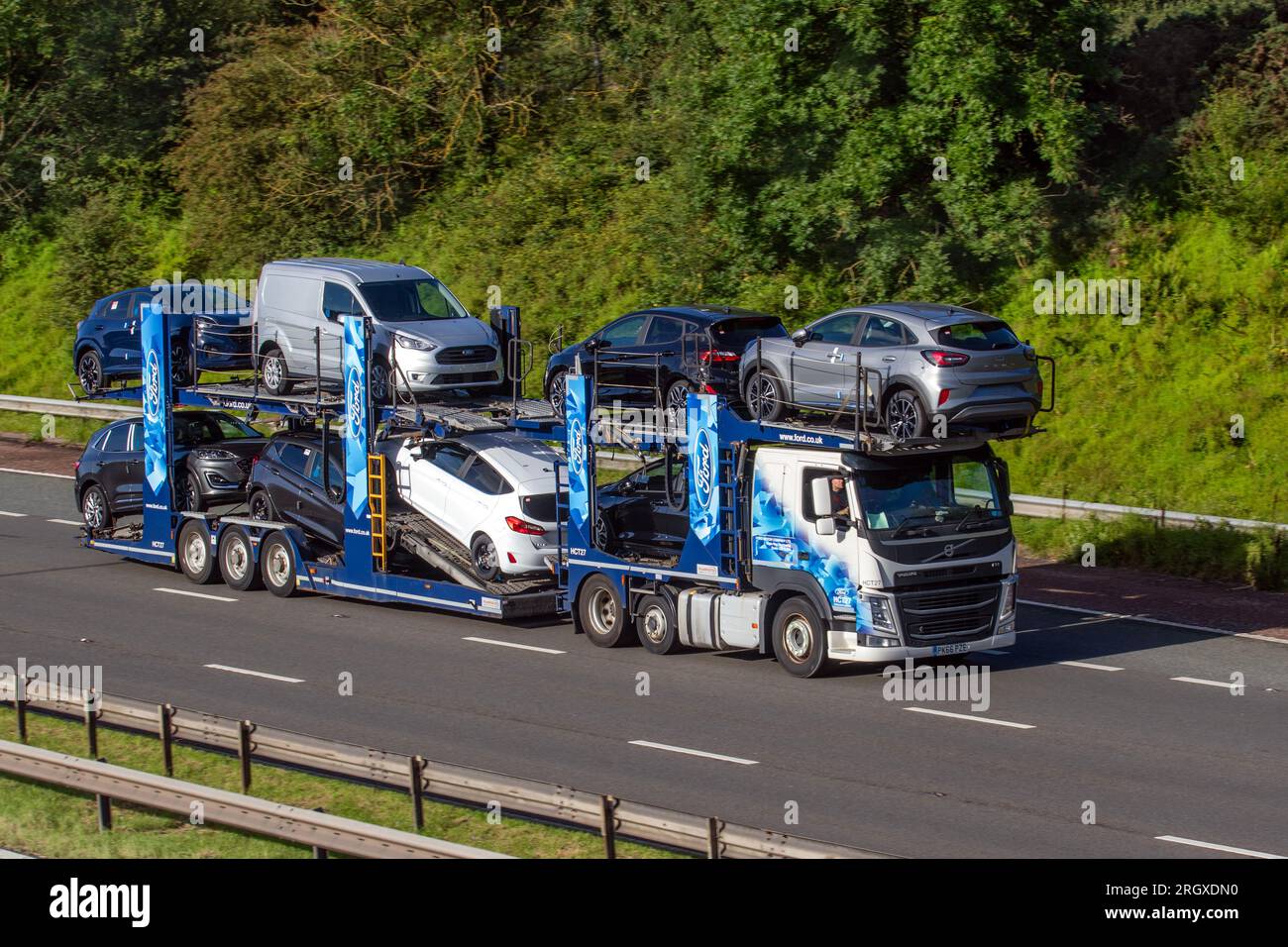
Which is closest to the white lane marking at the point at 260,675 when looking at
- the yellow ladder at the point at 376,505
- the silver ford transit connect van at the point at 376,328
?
the yellow ladder at the point at 376,505

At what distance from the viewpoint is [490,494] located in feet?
59.3

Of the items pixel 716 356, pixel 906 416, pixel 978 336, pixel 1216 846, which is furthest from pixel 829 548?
pixel 1216 846

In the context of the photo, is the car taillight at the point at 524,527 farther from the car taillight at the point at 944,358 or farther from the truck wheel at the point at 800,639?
the car taillight at the point at 944,358

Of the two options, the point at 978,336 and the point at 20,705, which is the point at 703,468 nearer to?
the point at 978,336

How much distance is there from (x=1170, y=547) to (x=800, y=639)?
7.46 metres

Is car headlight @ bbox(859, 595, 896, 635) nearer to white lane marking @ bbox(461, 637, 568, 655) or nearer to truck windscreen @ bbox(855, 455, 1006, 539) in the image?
truck windscreen @ bbox(855, 455, 1006, 539)

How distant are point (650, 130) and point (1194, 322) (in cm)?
1277

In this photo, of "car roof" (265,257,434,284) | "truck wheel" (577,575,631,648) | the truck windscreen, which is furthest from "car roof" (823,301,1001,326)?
"car roof" (265,257,434,284)

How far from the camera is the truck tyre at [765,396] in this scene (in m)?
16.4

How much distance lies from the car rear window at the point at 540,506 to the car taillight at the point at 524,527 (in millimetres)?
80

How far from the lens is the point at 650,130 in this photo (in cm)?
3369

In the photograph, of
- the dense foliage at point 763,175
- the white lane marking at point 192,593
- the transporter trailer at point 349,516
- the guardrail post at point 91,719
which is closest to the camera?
the guardrail post at point 91,719

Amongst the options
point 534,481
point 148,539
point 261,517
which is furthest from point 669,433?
point 148,539

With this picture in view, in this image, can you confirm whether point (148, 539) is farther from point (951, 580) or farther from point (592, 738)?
point (951, 580)
